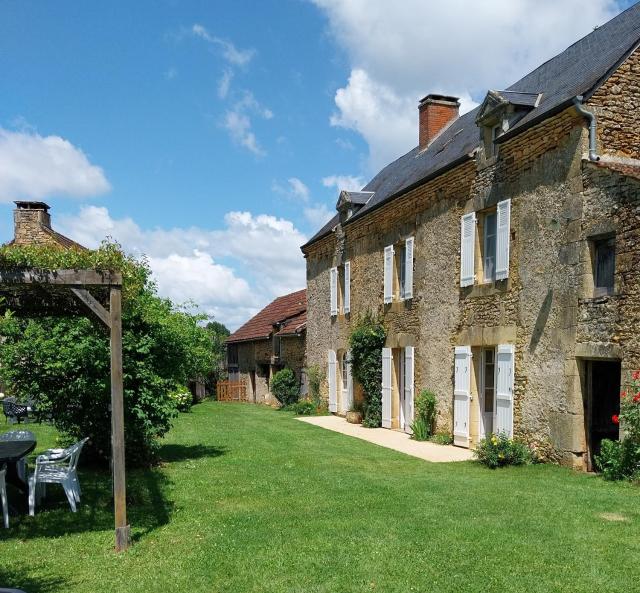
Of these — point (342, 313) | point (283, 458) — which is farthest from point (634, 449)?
point (342, 313)

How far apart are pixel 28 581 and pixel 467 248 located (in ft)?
28.8

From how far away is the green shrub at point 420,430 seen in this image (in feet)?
40.5

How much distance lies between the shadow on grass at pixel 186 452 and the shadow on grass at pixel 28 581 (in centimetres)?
489

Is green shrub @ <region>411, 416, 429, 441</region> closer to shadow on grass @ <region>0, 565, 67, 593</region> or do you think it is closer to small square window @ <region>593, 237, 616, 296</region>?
small square window @ <region>593, 237, 616, 296</region>

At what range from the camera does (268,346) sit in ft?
80.9

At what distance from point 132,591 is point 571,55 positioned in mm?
11466

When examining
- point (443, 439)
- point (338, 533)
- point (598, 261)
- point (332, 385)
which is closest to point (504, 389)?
point (443, 439)

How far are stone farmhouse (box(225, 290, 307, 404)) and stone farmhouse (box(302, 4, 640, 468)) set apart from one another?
8.07 m

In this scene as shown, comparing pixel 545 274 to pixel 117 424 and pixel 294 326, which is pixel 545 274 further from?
pixel 294 326

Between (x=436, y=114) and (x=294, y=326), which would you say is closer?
(x=436, y=114)

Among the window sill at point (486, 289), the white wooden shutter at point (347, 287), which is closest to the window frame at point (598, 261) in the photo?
Answer: the window sill at point (486, 289)

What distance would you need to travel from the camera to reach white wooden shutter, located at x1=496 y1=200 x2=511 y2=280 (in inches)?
398

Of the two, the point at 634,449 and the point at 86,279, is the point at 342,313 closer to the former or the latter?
the point at 634,449

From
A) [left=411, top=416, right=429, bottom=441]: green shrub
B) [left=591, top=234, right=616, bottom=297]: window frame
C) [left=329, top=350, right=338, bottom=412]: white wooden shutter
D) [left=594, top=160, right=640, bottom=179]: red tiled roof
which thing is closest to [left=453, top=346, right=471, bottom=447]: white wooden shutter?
[left=411, top=416, right=429, bottom=441]: green shrub
